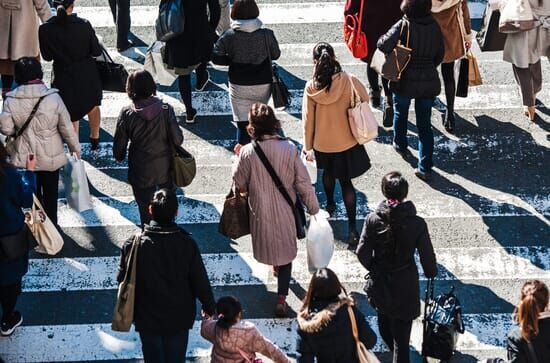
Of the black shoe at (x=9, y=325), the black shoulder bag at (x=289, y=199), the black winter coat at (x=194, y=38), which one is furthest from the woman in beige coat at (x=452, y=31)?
the black shoe at (x=9, y=325)

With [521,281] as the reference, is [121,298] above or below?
above

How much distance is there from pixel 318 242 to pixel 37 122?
2679mm

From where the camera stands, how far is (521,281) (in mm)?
9781

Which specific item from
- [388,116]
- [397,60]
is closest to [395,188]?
[397,60]

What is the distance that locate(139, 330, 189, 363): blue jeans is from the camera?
806 cm

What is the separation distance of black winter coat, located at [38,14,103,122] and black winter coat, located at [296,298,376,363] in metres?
4.64

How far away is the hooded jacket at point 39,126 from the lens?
965cm

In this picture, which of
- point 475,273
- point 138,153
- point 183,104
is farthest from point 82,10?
point 475,273

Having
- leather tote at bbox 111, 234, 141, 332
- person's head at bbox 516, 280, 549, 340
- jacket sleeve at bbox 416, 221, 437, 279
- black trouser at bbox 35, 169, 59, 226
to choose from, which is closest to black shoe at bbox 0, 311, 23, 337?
black trouser at bbox 35, 169, 59, 226

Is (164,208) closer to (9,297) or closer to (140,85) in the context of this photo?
(140,85)

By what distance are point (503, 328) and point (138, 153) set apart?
3418 millimetres

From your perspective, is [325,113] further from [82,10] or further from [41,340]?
[82,10]

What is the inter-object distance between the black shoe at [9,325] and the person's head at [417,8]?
450 centimetres

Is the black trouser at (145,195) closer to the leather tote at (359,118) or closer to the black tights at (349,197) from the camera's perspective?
the black tights at (349,197)
